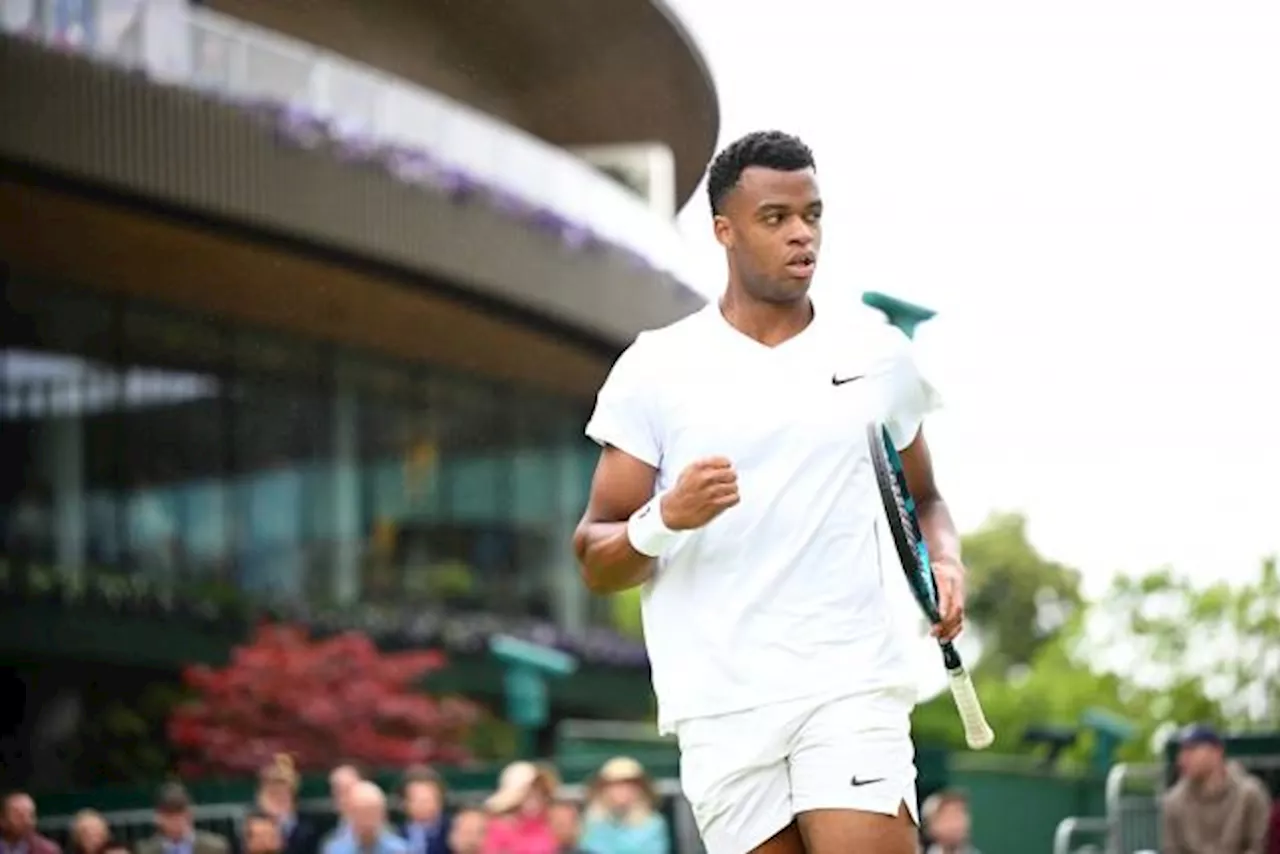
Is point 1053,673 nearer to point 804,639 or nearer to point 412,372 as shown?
point 412,372

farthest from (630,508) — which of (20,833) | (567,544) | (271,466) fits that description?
(567,544)

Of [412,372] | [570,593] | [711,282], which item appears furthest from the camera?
[570,593]

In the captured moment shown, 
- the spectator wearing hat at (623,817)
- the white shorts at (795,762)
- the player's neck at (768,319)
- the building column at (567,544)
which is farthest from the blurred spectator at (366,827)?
the building column at (567,544)

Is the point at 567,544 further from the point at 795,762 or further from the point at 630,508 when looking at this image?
the point at 795,762

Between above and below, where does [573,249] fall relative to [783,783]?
above

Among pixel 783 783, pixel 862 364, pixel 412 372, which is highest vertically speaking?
pixel 412 372

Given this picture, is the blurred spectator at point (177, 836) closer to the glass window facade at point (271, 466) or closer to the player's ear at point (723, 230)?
the player's ear at point (723, 230)

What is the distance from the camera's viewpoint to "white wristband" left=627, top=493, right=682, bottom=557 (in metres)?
5.36

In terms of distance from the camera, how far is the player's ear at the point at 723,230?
18.7ft

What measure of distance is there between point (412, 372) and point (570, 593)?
486 centimetres

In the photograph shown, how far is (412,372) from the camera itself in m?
35.8

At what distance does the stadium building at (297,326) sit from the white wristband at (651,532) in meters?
18.7

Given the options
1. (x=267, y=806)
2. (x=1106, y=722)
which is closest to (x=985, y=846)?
(x=1106, y=722)

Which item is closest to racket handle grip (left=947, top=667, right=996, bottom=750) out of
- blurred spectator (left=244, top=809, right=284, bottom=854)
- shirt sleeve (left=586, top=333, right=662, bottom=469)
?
shirt sleeve (left=586, top=333, right=662, bottom=469)
